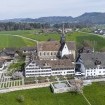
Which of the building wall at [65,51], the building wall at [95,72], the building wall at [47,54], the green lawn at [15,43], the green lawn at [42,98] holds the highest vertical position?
the building wall at [65,51]

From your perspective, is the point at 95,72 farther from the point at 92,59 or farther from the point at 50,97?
the point at 50,97

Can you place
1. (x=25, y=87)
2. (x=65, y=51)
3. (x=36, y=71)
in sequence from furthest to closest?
(x=65, y=51) < (x=36, y=71) < (x=25, y=87)

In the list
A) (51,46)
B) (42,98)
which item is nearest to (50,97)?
(42,98)

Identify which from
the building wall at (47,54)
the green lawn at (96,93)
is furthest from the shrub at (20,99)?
the building wall at (47,54)

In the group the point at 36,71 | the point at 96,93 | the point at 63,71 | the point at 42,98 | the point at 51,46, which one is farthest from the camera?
the point at 51,46

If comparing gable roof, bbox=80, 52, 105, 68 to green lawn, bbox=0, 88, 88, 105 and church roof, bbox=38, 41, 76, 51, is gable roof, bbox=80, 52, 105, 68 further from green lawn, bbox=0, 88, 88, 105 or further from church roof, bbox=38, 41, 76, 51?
church roof, bbox=38, 41, 76, 51

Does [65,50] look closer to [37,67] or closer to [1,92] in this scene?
[37,67]

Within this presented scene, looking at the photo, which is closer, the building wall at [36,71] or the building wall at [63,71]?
the building wall at [36,71]

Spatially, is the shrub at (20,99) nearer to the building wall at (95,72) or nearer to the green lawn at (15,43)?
the building wall at (95,72)

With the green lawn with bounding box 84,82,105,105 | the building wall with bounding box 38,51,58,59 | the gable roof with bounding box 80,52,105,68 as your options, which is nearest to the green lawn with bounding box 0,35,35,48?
the building wall with bounding box 38,51,58,59
